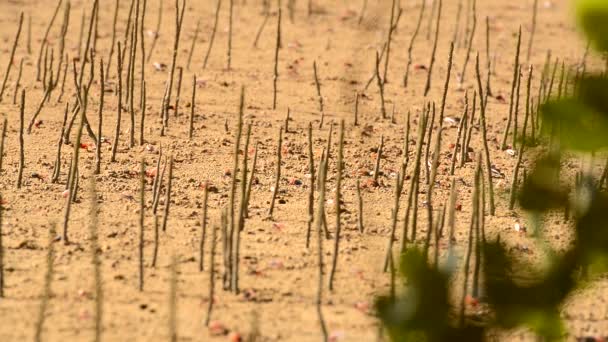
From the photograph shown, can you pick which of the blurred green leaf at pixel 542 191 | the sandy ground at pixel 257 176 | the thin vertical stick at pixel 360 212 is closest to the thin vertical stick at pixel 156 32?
the sandy ground at pixel 257 176

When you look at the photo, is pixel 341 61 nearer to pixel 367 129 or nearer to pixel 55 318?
pixel 367 129

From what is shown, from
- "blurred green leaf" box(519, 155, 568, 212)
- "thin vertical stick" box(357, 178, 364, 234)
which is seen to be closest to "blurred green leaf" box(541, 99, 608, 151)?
"blurred green leaf" box(519, 155, 568, 212)

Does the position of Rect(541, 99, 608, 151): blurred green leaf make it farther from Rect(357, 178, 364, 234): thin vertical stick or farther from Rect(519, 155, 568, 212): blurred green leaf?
Rect(357, 178, 364, 234): thin vertical stick

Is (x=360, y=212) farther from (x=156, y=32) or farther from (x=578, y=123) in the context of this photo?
(x=156, y=32)

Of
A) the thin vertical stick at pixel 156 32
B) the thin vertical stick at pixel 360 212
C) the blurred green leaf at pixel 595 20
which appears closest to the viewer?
the blurred green leaf at pixel 595 20

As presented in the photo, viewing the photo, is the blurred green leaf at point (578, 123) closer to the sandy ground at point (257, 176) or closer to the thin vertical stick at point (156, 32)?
the sandy ground at point (257, 176)

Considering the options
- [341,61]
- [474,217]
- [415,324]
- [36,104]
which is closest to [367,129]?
[341,61]

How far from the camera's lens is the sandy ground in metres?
2.59

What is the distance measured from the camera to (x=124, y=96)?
15.0 feet

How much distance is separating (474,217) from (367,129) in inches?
66.4

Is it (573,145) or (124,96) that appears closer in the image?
(573,145)

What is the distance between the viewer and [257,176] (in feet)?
12.1

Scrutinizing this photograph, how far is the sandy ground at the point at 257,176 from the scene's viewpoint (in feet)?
8.51

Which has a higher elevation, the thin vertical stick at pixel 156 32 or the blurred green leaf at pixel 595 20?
the blurred green leaf at pixel 595 20
